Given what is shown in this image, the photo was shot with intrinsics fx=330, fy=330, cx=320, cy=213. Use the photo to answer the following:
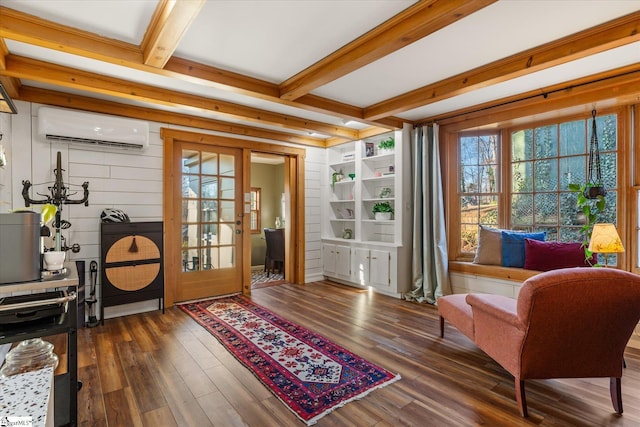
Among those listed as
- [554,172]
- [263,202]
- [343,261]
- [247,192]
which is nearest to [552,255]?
[554,172]

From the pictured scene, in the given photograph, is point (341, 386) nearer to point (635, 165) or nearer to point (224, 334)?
point (224, 334)

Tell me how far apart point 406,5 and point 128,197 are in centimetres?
348

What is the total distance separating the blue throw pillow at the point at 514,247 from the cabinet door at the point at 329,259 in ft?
8.26

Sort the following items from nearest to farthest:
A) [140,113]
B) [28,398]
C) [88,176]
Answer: [28,398]
[88,176]
[140,113]

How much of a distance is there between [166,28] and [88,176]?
2362mm

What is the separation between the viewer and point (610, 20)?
2.18m

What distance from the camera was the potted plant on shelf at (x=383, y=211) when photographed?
4805 mm

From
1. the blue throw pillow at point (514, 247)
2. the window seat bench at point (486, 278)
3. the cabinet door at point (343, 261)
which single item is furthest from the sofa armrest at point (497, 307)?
the cabinet door at point (343, 261)

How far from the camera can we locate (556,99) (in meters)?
3.29

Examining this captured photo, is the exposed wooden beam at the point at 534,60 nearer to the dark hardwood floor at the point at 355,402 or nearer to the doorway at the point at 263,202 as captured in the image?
the dark hardwood floor at the point at 355,402

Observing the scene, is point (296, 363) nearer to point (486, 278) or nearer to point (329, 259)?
point (486, 278)

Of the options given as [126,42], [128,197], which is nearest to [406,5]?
[126,42]

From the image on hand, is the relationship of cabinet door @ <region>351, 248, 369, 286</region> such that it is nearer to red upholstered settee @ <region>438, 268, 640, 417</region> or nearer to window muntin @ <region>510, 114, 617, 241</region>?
window muntin @ <region>510, 114, 617, 241</region>

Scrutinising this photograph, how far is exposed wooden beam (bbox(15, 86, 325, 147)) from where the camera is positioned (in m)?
3.29
